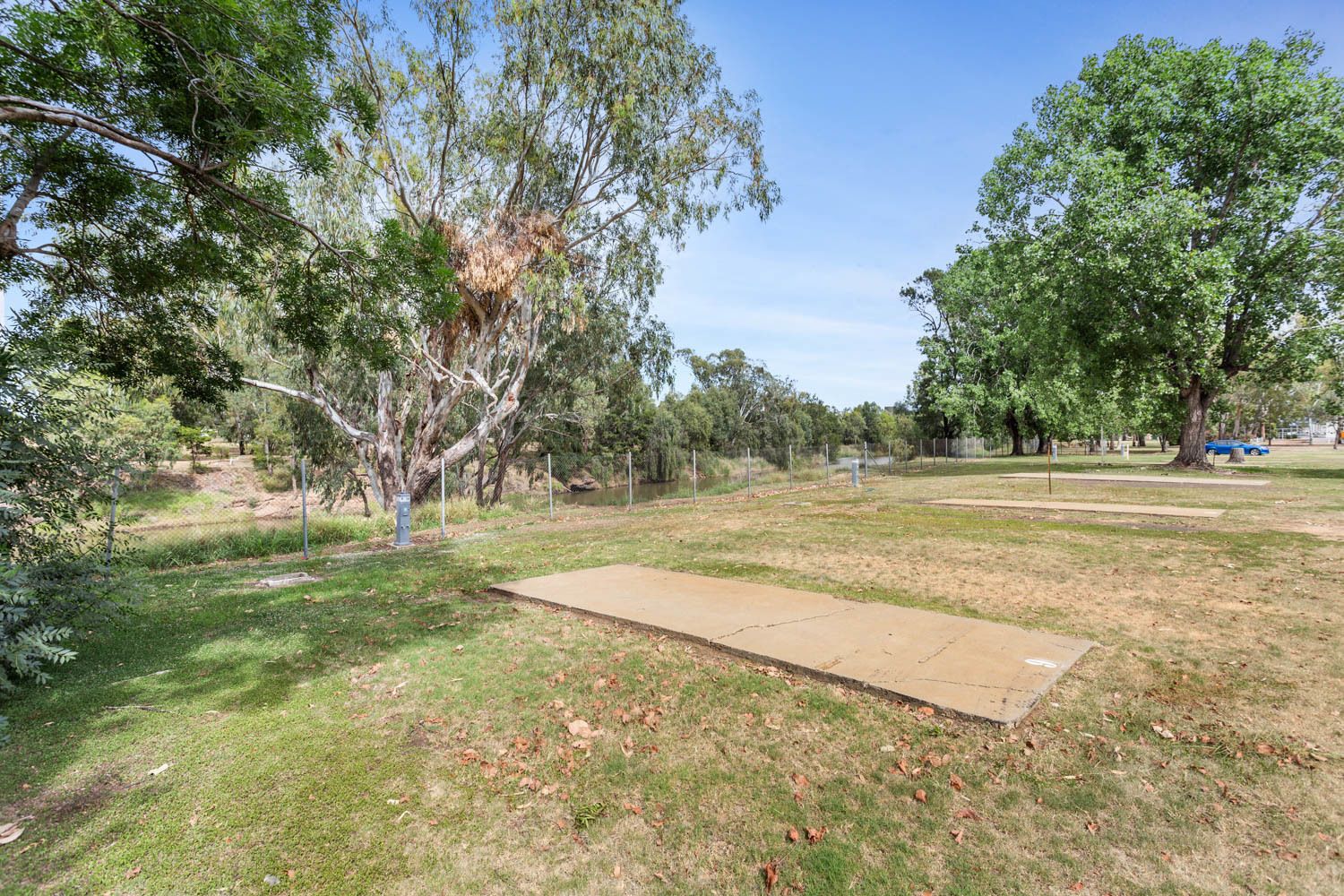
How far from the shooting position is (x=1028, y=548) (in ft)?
27.0

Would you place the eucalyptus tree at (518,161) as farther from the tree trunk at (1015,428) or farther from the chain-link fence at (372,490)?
the tree trunk at (1015,428)

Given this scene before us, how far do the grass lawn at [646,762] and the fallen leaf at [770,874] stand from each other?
0.5 inches

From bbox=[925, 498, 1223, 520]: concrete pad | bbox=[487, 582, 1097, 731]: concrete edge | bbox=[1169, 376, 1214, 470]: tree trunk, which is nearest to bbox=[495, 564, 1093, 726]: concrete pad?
bbox=[487, 582, 1097, 731]: concrete edge

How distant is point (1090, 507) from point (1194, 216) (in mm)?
11516

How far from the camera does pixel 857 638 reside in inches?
178

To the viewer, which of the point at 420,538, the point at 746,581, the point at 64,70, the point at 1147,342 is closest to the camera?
the point at 64,70

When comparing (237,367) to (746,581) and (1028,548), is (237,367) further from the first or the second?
(1028,548)

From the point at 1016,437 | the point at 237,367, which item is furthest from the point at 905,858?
the point at 1016,437

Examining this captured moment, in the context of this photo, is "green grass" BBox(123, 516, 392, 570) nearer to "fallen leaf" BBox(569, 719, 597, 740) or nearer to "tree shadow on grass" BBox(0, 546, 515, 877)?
"tree shadow on grass" BBox(0, 546, 515, 877)

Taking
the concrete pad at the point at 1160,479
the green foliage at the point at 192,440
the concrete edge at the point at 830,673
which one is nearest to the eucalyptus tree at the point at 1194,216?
the concrete pad at the point at 1160,479

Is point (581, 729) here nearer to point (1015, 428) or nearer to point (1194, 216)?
point (1194, 216)

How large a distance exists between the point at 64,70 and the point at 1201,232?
1065 inches

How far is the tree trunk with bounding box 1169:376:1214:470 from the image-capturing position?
68.9 ft

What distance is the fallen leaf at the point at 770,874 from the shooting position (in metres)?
2.15
